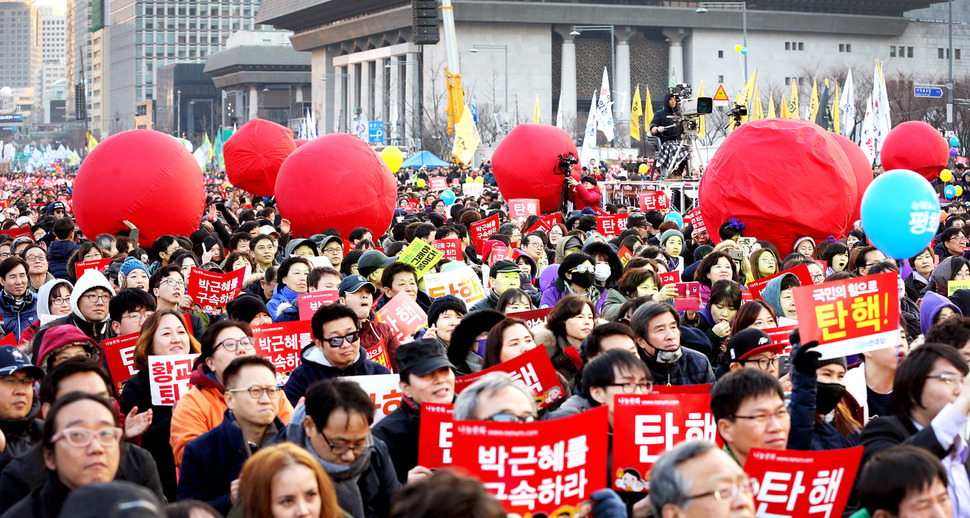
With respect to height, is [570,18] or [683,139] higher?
[570,18]

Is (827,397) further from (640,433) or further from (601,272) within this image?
(601,272)

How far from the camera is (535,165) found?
740 inches

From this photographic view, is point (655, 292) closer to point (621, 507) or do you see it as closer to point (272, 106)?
point (621, 507)

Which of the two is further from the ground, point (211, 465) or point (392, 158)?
point (392, 158)

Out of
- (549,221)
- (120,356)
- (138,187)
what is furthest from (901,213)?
(138,187)

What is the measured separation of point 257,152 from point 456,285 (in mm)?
11413

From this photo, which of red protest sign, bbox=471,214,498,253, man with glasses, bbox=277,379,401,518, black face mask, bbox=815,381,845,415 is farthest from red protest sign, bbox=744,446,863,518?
red protest sign, bbox=471,214,498,253

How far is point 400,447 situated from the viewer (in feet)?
17.9

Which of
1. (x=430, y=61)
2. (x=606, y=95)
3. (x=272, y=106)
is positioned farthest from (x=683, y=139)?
(x=272, y=106)

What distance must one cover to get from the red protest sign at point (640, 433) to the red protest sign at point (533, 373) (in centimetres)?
98

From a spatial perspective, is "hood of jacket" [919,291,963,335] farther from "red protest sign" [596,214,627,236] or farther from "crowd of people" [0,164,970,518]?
"red protest sign" [596,214,627,236]

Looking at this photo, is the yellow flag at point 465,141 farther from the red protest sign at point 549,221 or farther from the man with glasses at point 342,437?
the man with glasses at point 342,437

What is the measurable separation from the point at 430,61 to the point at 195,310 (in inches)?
2832

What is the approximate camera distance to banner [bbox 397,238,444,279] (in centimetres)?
1019
